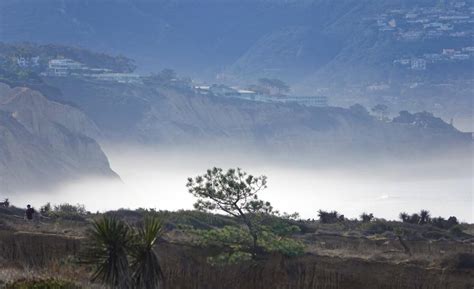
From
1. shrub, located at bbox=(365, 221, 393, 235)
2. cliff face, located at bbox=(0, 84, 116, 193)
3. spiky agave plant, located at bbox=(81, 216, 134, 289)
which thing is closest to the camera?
spiky agave plant, located at bbox=(81, 216, 134, 289)

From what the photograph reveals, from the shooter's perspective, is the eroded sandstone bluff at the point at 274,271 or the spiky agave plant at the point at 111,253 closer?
the spiky agave plant at the point at 111,253

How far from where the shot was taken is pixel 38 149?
606 feet

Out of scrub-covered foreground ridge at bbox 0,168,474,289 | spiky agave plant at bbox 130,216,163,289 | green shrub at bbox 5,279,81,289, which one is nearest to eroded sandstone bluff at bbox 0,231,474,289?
scrub-covered foreground ridge at bbox 0,168,474,289

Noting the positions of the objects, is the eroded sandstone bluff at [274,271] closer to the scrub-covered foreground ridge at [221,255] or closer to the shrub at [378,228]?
the scrub-covered foreground ridge at [221,255]

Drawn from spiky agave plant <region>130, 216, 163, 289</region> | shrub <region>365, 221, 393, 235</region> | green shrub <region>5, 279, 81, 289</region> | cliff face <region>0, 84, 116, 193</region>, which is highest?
cliff face <region>0, 84, 116, 193</region>

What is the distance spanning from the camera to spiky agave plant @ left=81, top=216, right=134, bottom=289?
29234mm

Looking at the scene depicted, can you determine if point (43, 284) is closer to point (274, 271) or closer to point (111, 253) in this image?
point (111, 253)

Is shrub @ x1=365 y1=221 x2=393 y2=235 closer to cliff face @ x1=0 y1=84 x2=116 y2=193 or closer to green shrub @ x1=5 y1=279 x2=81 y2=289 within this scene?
green shrub @ x1=5 y1=279 x2=81 y2=289

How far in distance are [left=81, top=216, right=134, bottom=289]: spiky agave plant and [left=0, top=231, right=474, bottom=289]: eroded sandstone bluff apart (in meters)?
6.11

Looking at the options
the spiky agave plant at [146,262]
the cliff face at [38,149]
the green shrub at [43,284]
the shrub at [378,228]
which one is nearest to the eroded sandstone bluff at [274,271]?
the green shrub at [43,284]

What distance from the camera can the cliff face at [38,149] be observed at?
6959 inches

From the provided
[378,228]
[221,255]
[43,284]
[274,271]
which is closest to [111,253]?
[43,284]

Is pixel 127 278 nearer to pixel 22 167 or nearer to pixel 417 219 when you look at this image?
pixel 417 219

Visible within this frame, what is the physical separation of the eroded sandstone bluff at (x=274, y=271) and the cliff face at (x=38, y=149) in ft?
426
